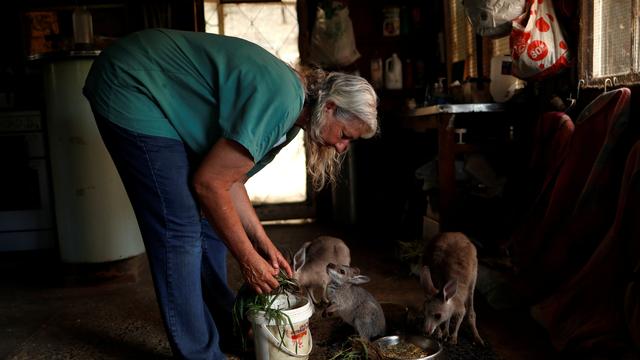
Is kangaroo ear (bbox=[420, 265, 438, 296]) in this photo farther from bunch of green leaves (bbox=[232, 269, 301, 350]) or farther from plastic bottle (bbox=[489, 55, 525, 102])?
plastic bottle (bbox=[489, 55, 525, 102])

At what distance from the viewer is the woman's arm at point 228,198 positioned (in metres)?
1.95

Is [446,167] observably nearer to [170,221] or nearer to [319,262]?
[319,262]

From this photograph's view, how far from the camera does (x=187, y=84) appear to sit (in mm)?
2107

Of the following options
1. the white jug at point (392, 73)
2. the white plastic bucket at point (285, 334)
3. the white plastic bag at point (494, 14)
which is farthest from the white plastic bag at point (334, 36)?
the white plastic bucket at point (285, 334)

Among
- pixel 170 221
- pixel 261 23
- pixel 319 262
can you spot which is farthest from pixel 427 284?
pixel 261 23

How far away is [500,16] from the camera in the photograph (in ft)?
11.2

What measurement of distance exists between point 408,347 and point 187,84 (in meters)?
1.49

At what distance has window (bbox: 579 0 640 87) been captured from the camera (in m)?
2.90

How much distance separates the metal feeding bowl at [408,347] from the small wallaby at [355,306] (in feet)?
0.27

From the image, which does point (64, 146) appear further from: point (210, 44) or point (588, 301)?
point (588, 301)

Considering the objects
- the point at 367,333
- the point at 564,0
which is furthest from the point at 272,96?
the point at 564,0

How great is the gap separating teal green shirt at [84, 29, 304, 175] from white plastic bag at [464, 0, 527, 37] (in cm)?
187

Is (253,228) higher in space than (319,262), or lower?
higher

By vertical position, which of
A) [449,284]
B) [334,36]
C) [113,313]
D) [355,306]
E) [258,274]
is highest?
[334,36]
